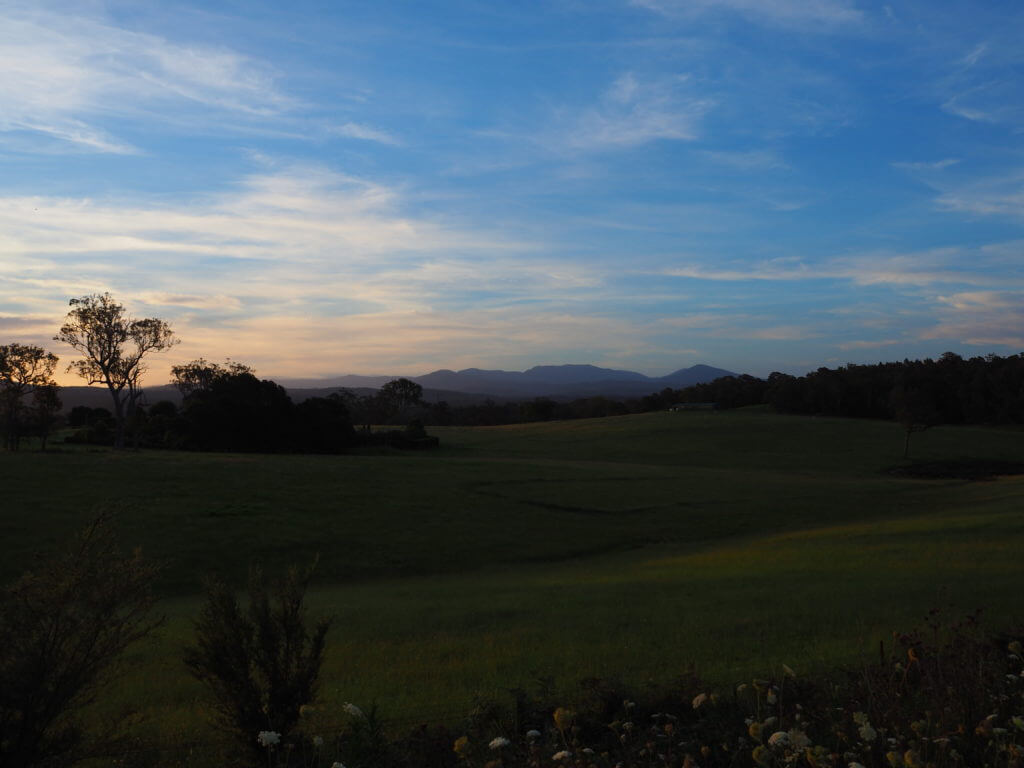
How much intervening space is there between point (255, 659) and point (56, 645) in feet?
4.41

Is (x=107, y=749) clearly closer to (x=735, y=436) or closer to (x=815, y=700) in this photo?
(x=815, y=700)

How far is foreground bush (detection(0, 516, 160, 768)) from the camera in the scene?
4.66 metres

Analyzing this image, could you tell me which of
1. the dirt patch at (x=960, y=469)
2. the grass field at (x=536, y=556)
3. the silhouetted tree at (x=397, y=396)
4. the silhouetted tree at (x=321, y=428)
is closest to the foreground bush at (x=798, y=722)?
the grass field at (x=536, y=556)

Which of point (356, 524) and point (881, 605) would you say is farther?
point (356, 524)

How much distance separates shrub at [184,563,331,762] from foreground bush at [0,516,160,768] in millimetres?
550

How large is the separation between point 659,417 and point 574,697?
269ft

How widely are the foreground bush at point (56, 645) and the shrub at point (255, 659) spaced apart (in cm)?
55

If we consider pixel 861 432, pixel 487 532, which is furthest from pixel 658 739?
pixel 861 432

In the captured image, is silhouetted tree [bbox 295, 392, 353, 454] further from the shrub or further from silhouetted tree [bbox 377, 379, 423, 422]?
the shrub

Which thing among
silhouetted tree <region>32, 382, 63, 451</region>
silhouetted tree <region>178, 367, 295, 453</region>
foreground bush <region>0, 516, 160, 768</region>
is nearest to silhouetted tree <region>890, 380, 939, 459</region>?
silhouetted tree <region>178, 367, 295, 453</region>

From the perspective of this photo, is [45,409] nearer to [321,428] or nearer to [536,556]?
[321,428]

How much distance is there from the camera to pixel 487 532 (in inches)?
1086

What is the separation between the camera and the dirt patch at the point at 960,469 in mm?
52750

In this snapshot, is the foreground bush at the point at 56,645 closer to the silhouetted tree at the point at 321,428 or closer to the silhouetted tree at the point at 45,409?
the silhouetted tree at the point at 45,409
